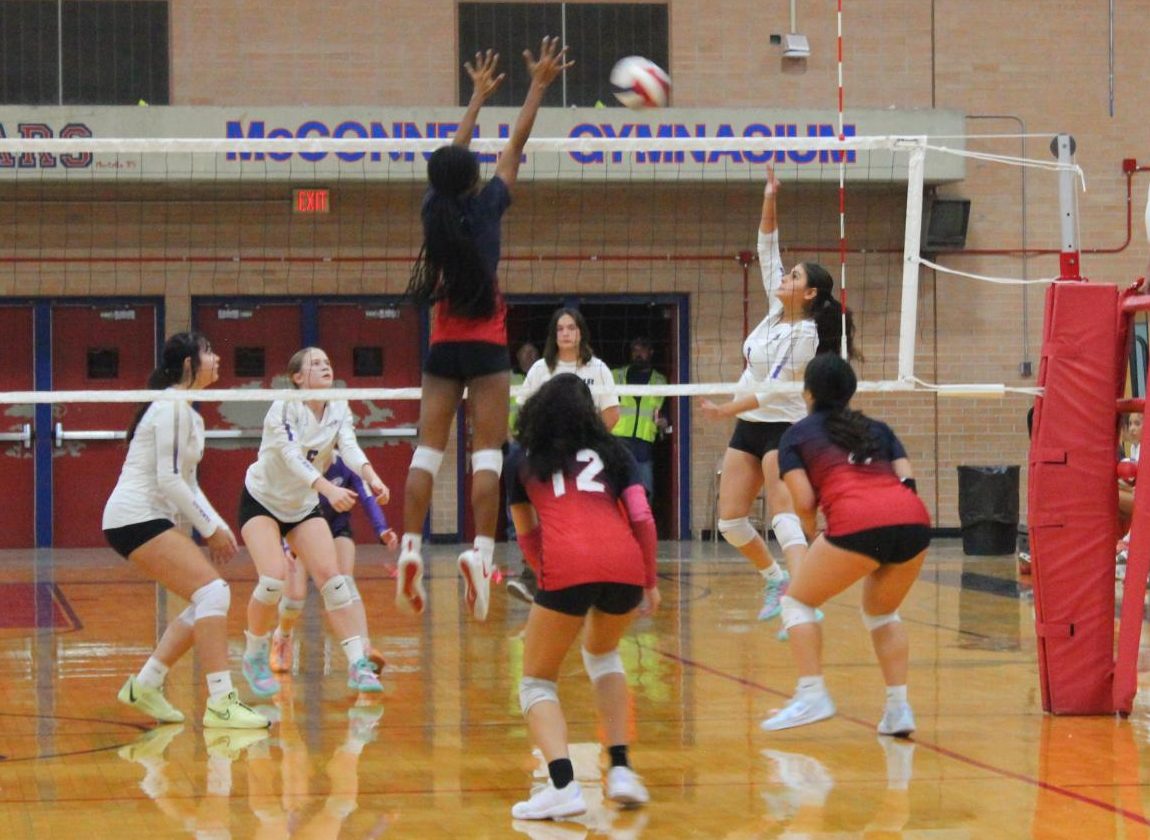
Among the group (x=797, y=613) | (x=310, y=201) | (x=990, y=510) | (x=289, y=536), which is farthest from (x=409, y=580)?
(x=310, y=201)

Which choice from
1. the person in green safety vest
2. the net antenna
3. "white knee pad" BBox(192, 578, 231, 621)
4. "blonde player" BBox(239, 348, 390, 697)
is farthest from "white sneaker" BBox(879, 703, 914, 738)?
the person in green safety vest

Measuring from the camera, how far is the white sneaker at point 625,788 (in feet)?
18.3

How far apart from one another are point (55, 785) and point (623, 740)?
206cm

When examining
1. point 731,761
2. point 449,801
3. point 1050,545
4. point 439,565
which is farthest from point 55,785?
point 439,565

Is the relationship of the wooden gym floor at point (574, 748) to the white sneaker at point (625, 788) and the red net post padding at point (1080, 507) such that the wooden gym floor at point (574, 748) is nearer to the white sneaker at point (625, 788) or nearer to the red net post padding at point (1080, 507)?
the white sneaker at point (625, 788)

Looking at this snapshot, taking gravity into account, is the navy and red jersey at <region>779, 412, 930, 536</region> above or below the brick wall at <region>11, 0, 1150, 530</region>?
below

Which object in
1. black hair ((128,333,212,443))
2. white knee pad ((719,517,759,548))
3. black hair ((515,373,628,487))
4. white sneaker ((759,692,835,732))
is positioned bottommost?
white sneaker ((759,692,835,732))

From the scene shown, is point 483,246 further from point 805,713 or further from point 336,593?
point 336,593

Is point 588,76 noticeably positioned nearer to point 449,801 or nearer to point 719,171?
point 719,171

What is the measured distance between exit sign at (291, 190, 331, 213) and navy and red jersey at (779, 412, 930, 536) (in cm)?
1027

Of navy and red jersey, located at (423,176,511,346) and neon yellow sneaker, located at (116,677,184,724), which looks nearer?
navy and red jersey, located at (423,176,511,346)

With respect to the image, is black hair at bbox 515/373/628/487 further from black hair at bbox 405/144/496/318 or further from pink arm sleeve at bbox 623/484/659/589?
black hair at bbox 405/144/496/318

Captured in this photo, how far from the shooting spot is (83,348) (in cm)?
1669

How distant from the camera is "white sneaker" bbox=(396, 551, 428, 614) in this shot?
616 cm
